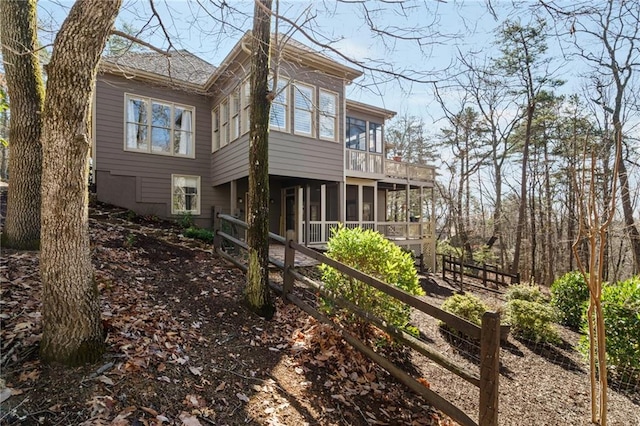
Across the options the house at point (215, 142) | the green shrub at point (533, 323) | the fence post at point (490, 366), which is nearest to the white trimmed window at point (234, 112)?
the house at point (215, 142)

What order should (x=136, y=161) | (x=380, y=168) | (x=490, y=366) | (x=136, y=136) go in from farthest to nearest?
(x=380, y=168)
(x=136, y=136)
(x=136, y=161)
(x=490, y=366)

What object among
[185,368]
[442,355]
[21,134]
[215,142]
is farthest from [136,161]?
[442,355]

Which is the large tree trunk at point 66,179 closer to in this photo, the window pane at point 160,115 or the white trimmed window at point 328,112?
the white trimmed window at point 328,112

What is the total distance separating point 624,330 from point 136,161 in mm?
12777

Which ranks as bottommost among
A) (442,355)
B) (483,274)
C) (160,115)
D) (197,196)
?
(483,274)

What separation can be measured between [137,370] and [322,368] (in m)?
1.79

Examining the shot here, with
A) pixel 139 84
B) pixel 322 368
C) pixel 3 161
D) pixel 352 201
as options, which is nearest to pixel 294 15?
pixel 322 368

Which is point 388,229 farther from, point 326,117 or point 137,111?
point 137,111

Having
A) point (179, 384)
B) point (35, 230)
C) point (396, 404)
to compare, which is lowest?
point (396, 404)

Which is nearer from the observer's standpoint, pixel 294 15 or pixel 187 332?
pixel 187 332

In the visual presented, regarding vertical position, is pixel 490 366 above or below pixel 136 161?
below

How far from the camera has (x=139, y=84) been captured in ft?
34.6

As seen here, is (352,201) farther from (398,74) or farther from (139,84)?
(398,74)

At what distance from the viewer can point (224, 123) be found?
431 inches
